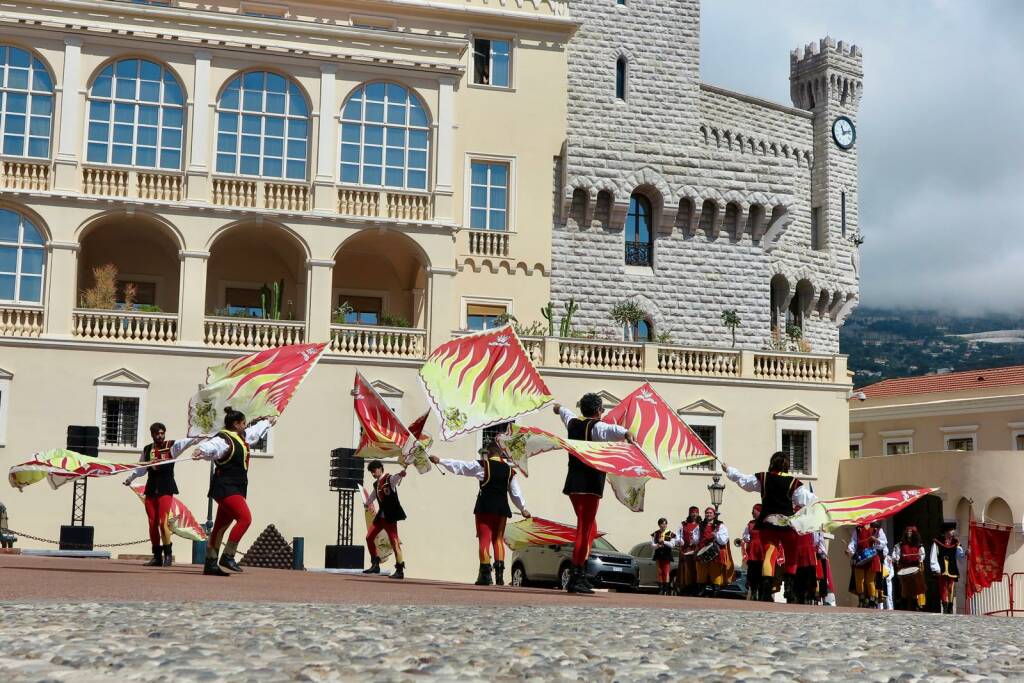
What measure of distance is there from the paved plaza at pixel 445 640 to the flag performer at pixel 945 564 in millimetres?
13196

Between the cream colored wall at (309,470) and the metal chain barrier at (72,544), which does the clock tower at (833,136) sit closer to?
the cream colored wall at (309,470)

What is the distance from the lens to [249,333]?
34656mm

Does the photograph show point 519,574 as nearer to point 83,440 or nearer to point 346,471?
point 346,471

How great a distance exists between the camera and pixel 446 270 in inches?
1426

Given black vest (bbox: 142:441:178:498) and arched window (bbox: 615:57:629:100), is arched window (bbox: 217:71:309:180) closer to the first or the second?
arched window (bbox: 615:57:629:100)

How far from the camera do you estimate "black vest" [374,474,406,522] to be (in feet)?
68.1

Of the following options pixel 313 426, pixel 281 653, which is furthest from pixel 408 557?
pixel 281 653

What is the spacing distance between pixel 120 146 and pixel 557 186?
46.1 feet

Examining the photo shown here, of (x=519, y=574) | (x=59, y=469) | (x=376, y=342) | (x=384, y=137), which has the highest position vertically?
(x=384, y=137)

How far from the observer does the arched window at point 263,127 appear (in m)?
35.7

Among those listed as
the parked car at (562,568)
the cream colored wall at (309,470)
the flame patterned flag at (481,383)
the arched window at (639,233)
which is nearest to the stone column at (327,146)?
the cream colored wall at (309,470)

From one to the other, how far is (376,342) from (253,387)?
16.7 metres

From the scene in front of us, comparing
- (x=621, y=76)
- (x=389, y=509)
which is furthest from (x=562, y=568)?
(x=621, y=76)

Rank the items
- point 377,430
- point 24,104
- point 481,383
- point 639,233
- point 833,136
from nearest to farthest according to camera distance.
Answer: point 481,383
point 377,430
point 24,104
point 639,233
point 833,136
